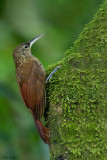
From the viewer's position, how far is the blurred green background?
314 centimetres

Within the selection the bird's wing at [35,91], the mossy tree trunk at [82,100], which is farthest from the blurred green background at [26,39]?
the mossy tree trunk at [82,100]

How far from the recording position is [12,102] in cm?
356

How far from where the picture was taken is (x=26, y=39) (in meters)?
3.10

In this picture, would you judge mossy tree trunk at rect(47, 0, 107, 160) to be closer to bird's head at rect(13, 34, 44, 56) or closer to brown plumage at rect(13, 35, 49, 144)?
brown plumage at rect(13, 35, 49, 144)

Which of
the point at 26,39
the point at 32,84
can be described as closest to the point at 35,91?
the point at 32,84

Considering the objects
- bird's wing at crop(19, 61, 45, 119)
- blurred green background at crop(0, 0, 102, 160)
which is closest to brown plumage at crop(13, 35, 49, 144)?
bird's wing at crop(19, 61, 45, 119)

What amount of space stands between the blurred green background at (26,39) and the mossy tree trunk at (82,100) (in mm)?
348

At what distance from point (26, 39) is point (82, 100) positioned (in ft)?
2.47

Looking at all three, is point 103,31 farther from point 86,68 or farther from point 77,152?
point 77,152

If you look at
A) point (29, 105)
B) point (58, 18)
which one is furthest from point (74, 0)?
point (29, 105)

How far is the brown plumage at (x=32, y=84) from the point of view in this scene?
3.48 meters

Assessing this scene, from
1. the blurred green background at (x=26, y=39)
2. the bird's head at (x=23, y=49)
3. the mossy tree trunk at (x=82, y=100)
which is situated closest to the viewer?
the mossy tree trunk at (x=82, y=100)

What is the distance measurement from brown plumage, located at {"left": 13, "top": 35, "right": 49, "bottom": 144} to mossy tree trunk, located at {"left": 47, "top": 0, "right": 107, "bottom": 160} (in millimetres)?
179

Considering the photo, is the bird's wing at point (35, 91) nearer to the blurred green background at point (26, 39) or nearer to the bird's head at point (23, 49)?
the blurred green background at point (26, 39)
